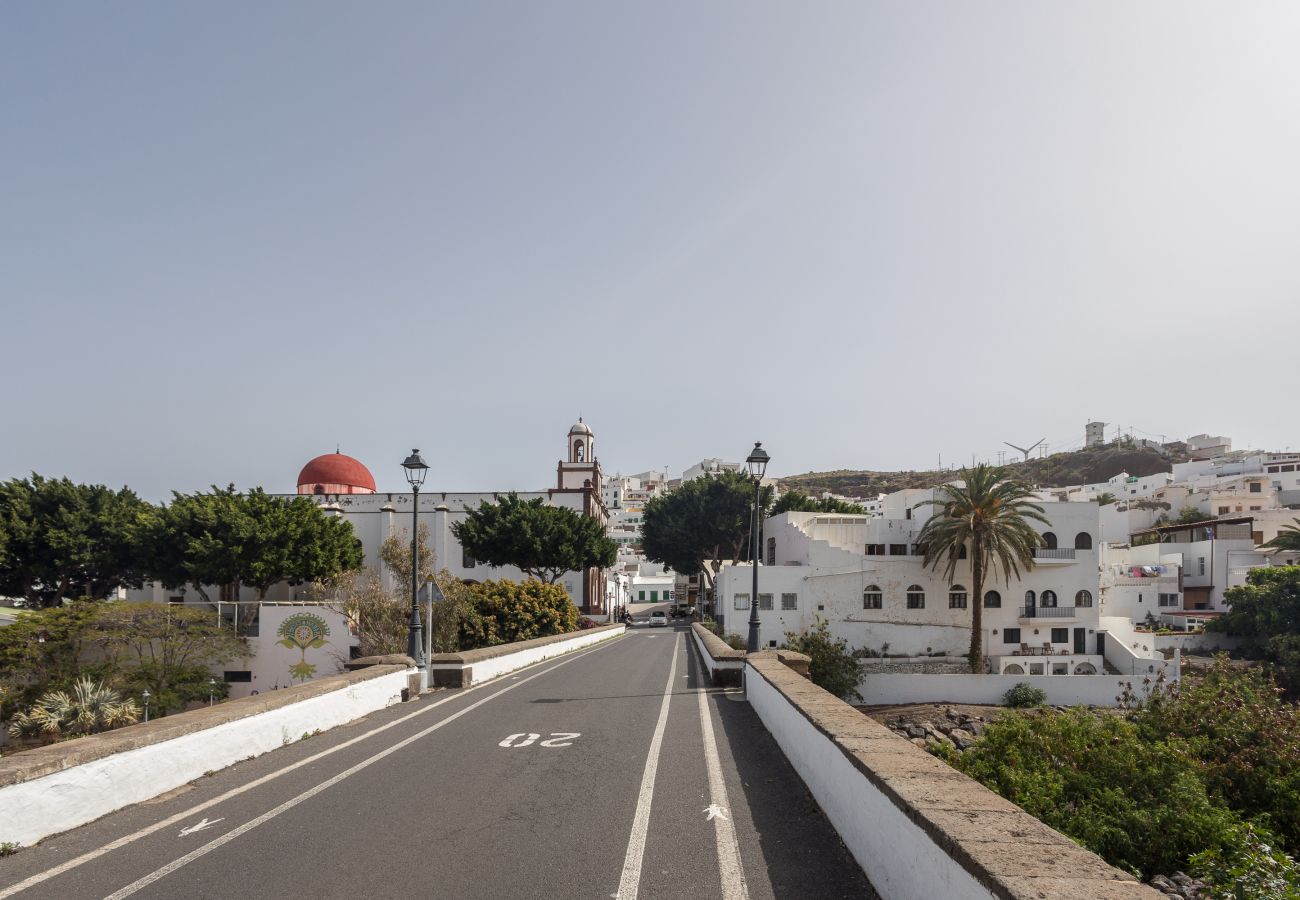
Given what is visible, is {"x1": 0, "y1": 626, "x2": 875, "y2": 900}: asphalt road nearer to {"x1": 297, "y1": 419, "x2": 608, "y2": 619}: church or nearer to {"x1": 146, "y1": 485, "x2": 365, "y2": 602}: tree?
{"x1": 146, "y1": 485, "x2": 365, "y2": 602}: tree

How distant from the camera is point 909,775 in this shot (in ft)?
17.7

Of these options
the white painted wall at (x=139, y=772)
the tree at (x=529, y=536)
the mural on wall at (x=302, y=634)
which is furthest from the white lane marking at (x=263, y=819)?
the tree at (x=529, y=536)

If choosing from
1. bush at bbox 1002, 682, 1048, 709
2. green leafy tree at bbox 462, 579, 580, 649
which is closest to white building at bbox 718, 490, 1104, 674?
bush at bbox 1002, 682, 1048, 709

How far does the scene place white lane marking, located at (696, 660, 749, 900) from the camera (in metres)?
5.44

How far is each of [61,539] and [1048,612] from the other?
58.0m

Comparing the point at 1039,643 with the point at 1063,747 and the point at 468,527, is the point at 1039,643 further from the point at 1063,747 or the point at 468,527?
the point at 1063,747

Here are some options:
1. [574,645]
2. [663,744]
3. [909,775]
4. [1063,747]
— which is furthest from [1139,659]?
[909,775]

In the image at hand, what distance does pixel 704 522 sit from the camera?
6875cm

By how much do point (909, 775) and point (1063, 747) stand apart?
400 inches

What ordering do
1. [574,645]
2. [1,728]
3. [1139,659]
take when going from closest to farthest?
1. [1,728]
2. [574,645]
3. [1139,659]

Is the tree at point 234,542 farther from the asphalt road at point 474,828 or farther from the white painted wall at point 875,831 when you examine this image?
the white painted wall at point 875,831

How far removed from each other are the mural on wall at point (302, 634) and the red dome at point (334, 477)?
37.4 metres

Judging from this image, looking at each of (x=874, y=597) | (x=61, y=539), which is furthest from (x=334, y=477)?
(x=874, y=597)

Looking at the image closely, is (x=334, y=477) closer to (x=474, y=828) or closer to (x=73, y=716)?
(x=73, y=716)
